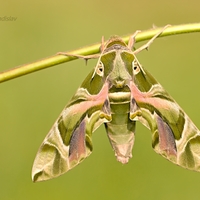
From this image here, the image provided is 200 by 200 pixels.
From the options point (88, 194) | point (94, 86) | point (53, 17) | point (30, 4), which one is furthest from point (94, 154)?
point (30, 4)

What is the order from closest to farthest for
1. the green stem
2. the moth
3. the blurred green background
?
the green stem, the moth, the blurred green background

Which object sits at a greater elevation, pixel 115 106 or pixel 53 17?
pixel 53 17

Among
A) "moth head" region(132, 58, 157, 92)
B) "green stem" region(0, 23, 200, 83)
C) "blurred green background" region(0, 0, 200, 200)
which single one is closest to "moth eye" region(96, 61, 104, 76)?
"moth head" region(132, 58, 157, 92)

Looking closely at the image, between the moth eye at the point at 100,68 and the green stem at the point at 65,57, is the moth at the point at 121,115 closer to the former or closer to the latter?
the moth eye at the point at 100,68

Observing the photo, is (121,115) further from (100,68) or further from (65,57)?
(65,57)

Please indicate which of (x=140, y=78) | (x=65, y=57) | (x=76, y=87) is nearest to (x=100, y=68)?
(x=140, y=78)

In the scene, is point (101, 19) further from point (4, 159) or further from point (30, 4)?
point (4, 159)

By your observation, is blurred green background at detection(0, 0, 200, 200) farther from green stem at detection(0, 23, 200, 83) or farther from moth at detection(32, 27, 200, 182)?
green stem at detection(0, 23, 200, 83)
